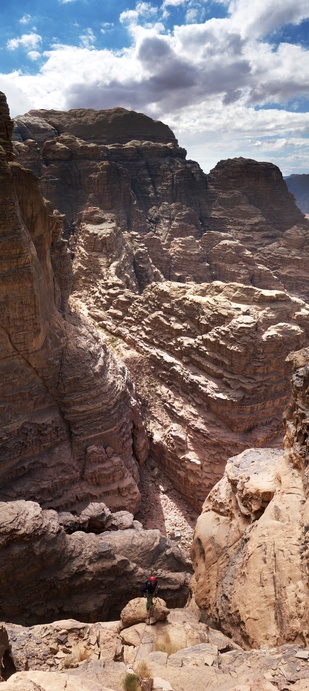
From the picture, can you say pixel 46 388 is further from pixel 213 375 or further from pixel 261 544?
pixel 261 544

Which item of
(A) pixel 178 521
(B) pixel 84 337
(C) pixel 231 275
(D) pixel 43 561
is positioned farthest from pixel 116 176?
(D) pixel 43 561

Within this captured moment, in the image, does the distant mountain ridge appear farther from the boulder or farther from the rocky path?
the boulder

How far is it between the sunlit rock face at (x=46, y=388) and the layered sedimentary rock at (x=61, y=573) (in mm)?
5030

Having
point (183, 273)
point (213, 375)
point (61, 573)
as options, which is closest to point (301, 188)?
point (183, 273)

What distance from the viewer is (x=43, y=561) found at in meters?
11.5

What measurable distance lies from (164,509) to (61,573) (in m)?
10.1

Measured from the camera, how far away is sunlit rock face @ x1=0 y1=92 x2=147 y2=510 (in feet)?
53.0

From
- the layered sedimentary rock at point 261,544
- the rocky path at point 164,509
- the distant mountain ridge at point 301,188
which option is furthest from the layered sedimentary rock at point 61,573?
the distant mountain ridge at point 301,188

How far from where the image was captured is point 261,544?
830cm

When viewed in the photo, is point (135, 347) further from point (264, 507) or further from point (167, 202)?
point (167, 202)

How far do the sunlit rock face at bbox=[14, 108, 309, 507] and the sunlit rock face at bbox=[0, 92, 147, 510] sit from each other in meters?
4.47

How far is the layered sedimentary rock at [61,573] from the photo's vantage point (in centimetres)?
1111

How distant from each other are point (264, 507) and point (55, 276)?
16589mm

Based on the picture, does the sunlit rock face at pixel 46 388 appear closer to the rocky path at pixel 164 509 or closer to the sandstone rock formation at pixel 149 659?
the rocky path at pixel 164 509
